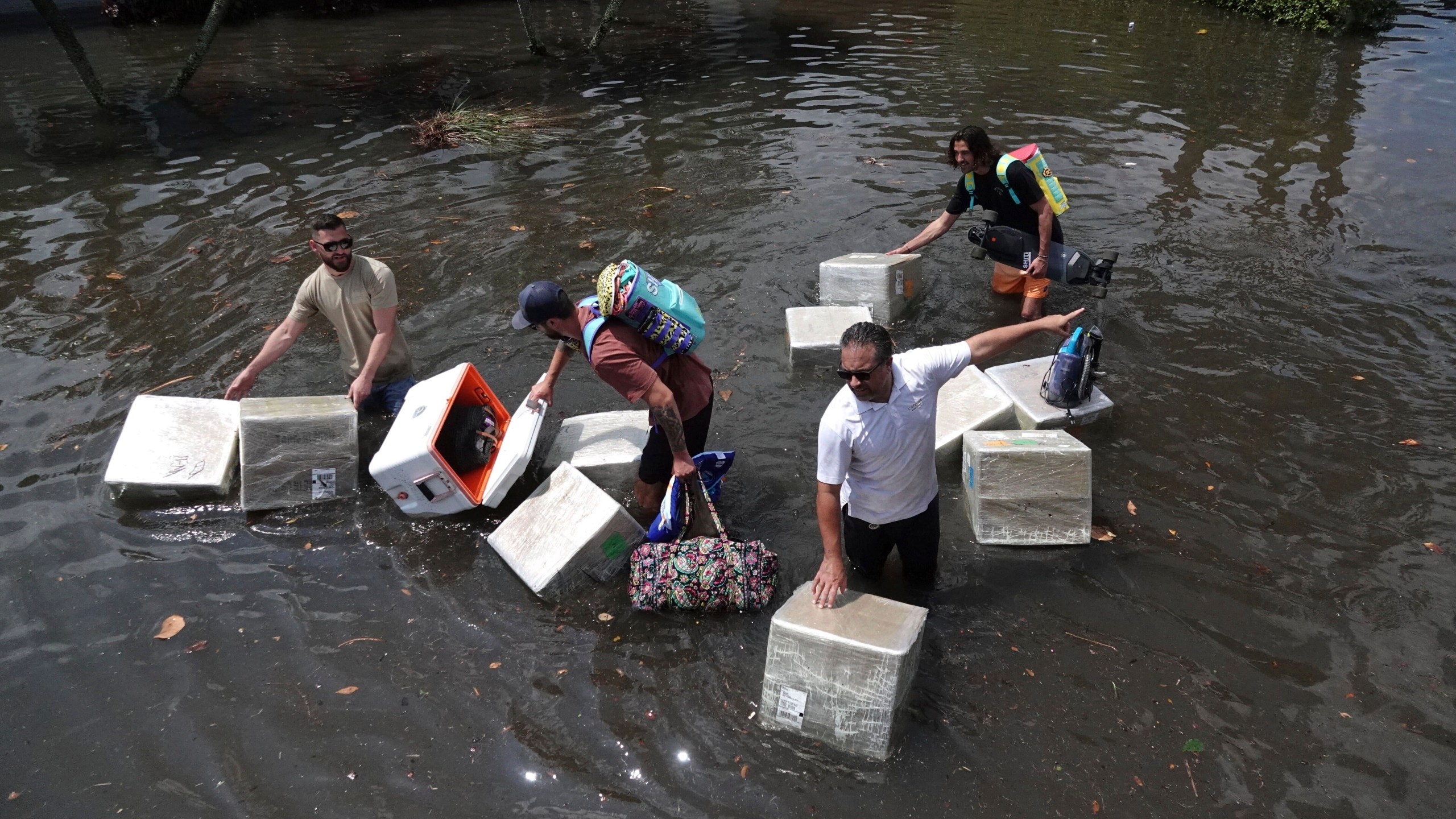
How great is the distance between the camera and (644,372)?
15.3ft

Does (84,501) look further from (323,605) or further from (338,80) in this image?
(338,80)

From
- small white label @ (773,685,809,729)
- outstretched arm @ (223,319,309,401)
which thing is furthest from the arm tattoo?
outstretched arm @ (223,319,309,401)

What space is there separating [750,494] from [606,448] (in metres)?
1.04

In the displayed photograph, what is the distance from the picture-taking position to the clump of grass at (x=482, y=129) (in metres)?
12.8

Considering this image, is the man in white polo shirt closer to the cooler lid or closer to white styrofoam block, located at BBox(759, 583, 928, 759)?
white styrofoam block, located at BBox(759, 583, 928, 759)

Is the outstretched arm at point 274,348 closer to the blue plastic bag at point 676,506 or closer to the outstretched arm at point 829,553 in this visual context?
the blue plastic bag at point 676,506

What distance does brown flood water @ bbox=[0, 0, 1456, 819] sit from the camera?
13.5 ft

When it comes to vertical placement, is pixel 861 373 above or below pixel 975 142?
below

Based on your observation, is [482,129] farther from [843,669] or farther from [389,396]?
[843,669]

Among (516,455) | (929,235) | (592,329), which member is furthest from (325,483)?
(929,235)

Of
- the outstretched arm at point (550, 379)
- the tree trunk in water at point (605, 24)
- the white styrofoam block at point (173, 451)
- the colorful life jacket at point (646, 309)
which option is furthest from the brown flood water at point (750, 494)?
the tree trunk in water at point (605, 24)

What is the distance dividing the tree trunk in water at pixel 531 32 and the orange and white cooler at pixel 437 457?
44.0ft

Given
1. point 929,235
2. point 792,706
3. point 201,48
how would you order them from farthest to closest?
point 201,48 → point 929,235 → point 792,706

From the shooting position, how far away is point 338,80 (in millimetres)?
16594
